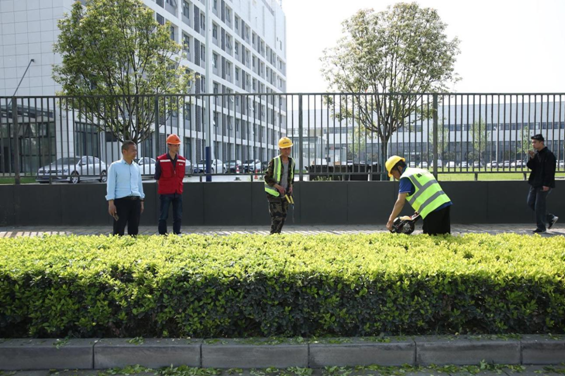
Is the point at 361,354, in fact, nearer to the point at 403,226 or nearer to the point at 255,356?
the point at 255,356

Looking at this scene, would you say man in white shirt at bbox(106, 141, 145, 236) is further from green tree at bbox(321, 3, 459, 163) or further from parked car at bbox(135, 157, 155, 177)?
green tree at bbox(321, 3, 459, 163)

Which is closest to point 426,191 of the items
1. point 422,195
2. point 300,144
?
point 422,195

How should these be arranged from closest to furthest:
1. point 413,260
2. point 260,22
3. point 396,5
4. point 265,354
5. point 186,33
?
point 265,354, point 413,260, point 396,5, point 186,33, point 260,22

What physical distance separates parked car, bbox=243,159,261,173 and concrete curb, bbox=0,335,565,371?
7.36 meters

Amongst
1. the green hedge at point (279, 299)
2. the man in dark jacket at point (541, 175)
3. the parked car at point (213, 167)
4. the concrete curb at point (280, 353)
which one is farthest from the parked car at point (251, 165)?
the concrete curb at point (280, 353)

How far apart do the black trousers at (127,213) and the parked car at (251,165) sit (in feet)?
12.5

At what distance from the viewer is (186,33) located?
1821 inches

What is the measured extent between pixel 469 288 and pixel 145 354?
108 inches

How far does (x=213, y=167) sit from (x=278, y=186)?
3.94 metres

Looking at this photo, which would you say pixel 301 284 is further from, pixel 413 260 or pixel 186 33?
pixel 186 33

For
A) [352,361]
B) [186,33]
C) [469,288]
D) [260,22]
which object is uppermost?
[260,22]

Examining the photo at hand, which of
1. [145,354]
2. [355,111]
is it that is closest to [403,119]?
[355,111]

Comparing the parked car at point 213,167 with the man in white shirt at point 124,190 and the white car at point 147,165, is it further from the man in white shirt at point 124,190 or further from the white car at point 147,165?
the man in white shirt at point 124,190

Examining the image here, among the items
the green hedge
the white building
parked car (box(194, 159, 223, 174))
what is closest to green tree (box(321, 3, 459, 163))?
the white building
